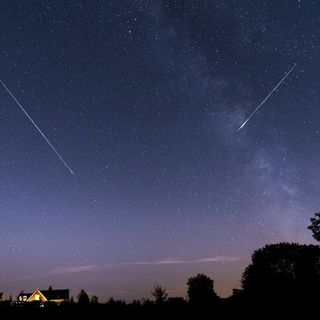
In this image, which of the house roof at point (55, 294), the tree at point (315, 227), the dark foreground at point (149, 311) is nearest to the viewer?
the dark foreground at point (149, 311)

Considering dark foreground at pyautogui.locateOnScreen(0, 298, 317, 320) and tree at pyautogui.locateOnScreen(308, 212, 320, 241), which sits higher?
tree at pyautogui.locateOnScreen(308, 212, 320, 241)

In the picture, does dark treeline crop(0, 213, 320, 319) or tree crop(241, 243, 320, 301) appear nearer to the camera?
dark treeline crop(0, 213, 320, 319)

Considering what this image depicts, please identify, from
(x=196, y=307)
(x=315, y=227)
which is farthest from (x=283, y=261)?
(x=196, y=307)

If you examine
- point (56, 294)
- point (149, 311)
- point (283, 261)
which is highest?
point (56, 294)

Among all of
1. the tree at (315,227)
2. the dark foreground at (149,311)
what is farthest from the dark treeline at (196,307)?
the tree at (315,227)

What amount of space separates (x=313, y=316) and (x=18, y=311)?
10959mm

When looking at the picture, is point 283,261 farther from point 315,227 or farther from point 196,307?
point 196,307

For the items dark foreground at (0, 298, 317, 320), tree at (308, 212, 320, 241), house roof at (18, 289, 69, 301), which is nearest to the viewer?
dark foreground at (0, 298, 317, 320)

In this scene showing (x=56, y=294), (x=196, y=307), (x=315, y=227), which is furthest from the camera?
(x=56, y=294)

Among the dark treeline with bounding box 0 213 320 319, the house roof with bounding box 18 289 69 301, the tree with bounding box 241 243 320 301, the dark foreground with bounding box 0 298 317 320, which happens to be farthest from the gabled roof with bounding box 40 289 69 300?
the dark foreground with bounding box 0 298 317 320

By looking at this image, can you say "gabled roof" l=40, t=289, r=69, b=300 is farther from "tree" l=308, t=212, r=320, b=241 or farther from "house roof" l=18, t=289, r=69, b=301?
"tree" l=308, t=212, r=320, b=241

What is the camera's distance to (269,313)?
13.1 metres

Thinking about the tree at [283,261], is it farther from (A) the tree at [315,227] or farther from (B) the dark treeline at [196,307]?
(B) the dark treeline at [196,307]

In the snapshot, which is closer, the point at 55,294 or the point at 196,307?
the point at 196,307
